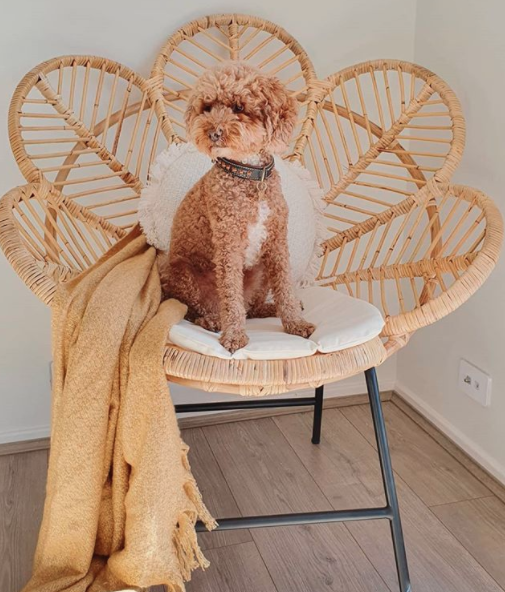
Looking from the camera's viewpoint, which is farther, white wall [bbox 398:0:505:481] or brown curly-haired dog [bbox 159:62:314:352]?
white wall [bbox 398:0:505:481]

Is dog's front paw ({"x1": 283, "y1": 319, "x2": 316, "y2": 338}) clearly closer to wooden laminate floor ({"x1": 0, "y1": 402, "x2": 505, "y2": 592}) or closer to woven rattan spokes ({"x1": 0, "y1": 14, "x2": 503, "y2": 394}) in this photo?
woven rattan spokes ({"x1": 0, "y1": 14, "x2": 503, "y2": 394})

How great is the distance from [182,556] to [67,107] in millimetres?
1093

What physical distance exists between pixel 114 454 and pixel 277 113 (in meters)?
0.69

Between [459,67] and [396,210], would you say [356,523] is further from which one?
[459,67]

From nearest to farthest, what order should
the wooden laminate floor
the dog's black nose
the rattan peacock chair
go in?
the dog's black nose, the rattan peacock chair, the wooden laminate floor

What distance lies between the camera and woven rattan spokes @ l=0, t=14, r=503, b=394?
1.32 m

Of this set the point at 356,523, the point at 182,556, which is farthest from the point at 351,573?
the point at 182,556

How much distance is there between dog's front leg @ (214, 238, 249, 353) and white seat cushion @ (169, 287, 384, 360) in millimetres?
43

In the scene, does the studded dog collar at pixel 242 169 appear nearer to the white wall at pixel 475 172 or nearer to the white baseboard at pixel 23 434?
the white wall at pixel 475 172

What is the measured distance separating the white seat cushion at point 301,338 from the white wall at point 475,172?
567 mm

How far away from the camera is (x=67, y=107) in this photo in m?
1.73

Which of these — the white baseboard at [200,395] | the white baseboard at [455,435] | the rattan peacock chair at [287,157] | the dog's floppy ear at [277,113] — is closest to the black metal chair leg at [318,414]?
the rattan peacock chair at [287,157]

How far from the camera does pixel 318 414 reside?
6.43 feet

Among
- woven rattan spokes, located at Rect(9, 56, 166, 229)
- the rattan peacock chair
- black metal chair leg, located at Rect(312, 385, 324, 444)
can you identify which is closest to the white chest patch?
the rattan peacock chair
